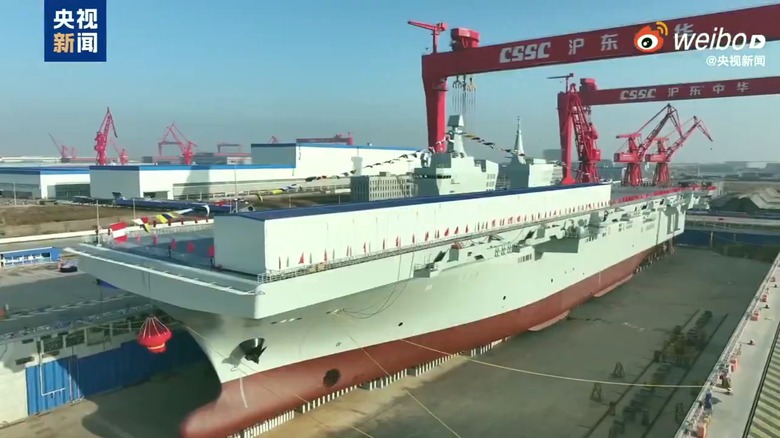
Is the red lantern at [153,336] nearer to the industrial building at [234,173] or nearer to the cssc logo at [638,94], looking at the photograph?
the industrial building at [234,173]

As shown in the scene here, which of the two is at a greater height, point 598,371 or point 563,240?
point 563,240

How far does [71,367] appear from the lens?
11398 millimetres

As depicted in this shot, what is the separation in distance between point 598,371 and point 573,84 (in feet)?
68.1

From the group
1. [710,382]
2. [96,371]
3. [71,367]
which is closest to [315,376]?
[96,371]

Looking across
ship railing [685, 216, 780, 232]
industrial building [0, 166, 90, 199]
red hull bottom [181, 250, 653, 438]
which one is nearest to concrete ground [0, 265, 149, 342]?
red hull bottom [181, 250, 653, 438]

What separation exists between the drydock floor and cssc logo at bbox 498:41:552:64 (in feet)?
34.9

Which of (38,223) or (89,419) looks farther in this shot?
(38,223)

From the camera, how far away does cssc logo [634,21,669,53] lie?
18.0m

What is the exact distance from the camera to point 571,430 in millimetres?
10211

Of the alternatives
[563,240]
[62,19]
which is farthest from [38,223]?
[563,240]

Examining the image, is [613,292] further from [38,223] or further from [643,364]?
[38,223]

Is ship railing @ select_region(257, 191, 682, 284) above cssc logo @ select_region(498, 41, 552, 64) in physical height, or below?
below

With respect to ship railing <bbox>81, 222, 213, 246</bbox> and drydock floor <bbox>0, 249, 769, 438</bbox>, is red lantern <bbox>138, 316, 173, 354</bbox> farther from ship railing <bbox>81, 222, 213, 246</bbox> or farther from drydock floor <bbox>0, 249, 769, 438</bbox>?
ship railing <bbox>81, 222, 213, 246</bbox>

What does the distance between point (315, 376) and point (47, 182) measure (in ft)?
133
